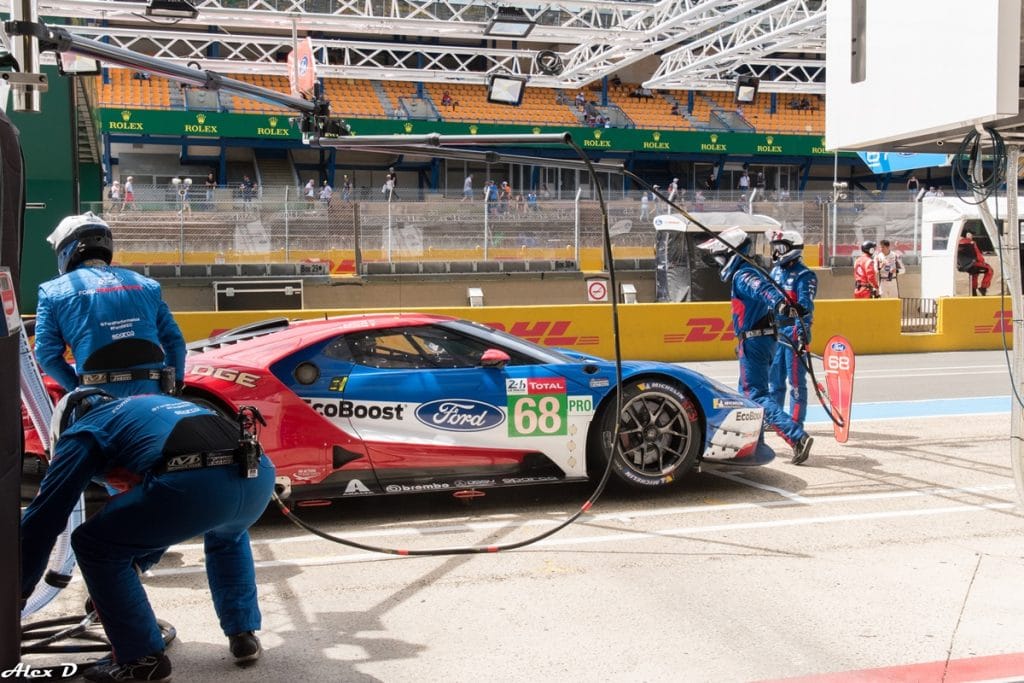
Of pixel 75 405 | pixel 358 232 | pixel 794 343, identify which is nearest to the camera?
pixel 75 405

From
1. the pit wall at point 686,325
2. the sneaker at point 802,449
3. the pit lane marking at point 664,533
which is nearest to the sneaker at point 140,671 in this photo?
the pit lane marking at point 664,533

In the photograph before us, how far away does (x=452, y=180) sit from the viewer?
40562 mm

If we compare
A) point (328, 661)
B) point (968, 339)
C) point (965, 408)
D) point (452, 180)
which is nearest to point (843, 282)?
point (968, 339)

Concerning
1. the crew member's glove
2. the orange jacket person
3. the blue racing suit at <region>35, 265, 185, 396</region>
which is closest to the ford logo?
the blue racing suit at <region>35, 265, 185, 396</region>

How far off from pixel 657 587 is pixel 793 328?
14.9 feet

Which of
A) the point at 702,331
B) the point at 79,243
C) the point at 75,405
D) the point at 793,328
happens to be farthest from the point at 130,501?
the point at 702,331

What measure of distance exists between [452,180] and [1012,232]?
34873 mm

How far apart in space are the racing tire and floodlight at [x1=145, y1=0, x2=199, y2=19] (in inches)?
366

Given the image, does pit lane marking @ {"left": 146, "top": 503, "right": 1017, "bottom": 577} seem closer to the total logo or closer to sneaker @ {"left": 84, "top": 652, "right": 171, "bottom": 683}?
the total logo

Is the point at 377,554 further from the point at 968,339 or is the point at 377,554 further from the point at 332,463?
the point at 968,339

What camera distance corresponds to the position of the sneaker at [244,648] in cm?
421

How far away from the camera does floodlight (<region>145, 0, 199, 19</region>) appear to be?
1345cm

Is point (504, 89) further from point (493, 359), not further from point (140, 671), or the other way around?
point (140, 671)

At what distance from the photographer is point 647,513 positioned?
6.82 m
